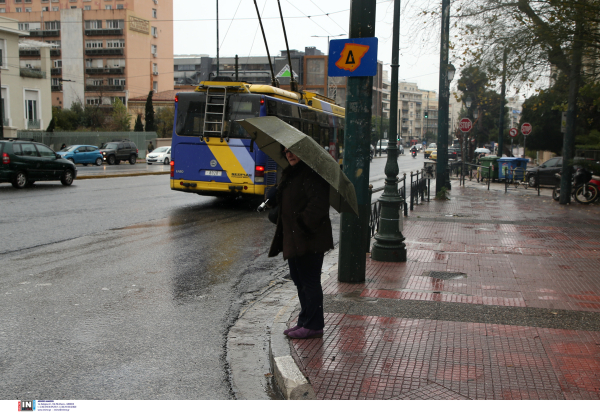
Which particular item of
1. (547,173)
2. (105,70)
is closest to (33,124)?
(105,70)

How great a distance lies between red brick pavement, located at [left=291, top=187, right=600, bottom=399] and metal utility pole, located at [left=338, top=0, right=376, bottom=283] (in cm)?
36

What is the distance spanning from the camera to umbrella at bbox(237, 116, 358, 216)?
448cm

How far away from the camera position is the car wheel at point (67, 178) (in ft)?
67.5

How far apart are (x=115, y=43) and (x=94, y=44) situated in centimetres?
366

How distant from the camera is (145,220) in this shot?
1227 cm

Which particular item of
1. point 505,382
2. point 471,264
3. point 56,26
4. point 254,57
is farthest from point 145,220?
point 254,57

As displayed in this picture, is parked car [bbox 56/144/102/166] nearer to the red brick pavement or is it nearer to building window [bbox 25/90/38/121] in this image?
building window [bbox 25/90/38/121]

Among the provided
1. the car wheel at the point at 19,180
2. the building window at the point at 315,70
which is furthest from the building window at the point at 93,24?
the car wheel at the point at 19,180

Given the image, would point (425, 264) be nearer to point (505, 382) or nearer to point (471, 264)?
point (471, 264)

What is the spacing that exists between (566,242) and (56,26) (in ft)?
284

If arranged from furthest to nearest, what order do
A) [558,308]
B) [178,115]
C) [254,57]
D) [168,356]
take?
[254,57]
[178,115]
[558,308]
[168,356]

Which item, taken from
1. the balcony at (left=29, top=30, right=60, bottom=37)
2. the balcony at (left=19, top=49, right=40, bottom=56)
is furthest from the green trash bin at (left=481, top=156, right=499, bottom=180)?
the balcony at (left=29, top=30, right=60, bottom=37)

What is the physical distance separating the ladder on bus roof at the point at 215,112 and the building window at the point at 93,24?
241 feet

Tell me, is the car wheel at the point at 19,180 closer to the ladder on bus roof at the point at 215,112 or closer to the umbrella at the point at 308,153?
the ladder on bus roof at the point at 215,112
